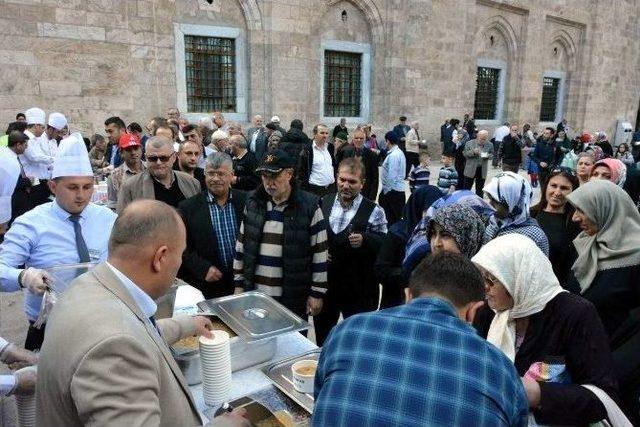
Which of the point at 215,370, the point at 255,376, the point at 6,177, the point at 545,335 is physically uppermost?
the point at 6,177

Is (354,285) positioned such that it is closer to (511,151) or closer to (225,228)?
(225,228)

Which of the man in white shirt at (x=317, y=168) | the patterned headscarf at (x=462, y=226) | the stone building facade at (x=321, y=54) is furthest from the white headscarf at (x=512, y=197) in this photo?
the stone building facade at (x=321, y=54)

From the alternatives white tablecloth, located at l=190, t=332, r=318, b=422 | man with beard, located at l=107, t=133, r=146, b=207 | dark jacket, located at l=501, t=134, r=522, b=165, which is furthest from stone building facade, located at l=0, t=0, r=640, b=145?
white tablecloth, located at l=190, t=332, r=318, b=422

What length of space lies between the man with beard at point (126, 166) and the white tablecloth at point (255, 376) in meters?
2.85

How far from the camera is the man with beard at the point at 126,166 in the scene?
455 centimetres

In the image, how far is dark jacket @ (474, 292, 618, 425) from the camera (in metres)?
1.78

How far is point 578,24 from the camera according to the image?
823 inches

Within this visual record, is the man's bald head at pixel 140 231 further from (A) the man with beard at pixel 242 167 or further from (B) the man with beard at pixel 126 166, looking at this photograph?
(A) the man with beard at pixel 242 167

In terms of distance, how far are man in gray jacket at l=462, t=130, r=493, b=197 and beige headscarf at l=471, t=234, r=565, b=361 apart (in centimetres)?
880

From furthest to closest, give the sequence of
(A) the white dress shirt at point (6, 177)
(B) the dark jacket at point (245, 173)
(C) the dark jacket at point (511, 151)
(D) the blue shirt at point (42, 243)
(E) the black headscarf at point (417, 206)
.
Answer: (C) the dark jacket at point (511, 151) → (B) the dark jacket at point (245, 173) → (E) the black headscarf at point (417, 206) → (A) the white dress shirt at point (6, 177) → (D) the blue shirt at point (42, 243)

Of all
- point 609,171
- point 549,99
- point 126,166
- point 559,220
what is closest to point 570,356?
point 559,220

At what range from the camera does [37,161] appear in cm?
684

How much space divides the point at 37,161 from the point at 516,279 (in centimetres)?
711

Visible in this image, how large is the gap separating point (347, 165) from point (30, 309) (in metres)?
2.34
